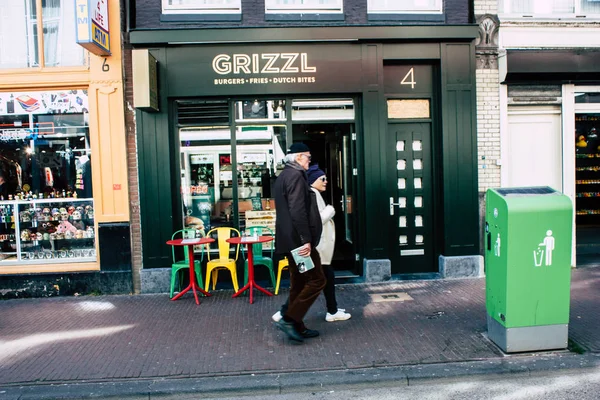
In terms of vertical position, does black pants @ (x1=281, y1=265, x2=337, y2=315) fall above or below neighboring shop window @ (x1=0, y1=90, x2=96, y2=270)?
below

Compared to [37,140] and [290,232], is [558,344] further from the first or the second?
[37,140]

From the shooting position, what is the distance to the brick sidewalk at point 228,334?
4.73 meters

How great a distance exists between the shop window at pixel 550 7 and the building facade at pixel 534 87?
0.6 inches

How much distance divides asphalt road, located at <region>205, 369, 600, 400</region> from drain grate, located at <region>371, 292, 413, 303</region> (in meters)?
2.38

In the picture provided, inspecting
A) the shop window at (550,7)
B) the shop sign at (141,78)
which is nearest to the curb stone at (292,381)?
the shop sign at (141,78)

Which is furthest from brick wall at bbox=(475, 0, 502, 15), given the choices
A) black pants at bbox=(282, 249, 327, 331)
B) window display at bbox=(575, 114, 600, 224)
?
black pants at bbox=(282, 249, 327, 331)

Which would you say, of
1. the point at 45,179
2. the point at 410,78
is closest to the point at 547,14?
the point at 410,78

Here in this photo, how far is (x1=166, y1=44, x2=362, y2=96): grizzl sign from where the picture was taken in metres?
7.58

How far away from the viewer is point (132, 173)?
7.62 metres

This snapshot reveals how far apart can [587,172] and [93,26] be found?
8.68 metres

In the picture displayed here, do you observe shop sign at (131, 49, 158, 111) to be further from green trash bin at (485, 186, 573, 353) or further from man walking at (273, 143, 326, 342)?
green trash bin at (485, 186, 573, 353)

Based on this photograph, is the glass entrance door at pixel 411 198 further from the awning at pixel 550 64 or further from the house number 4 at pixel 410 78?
the awning at pixel 550 64

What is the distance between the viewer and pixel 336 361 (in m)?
4.75

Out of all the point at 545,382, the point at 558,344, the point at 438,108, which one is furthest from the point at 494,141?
the point at 545,382
